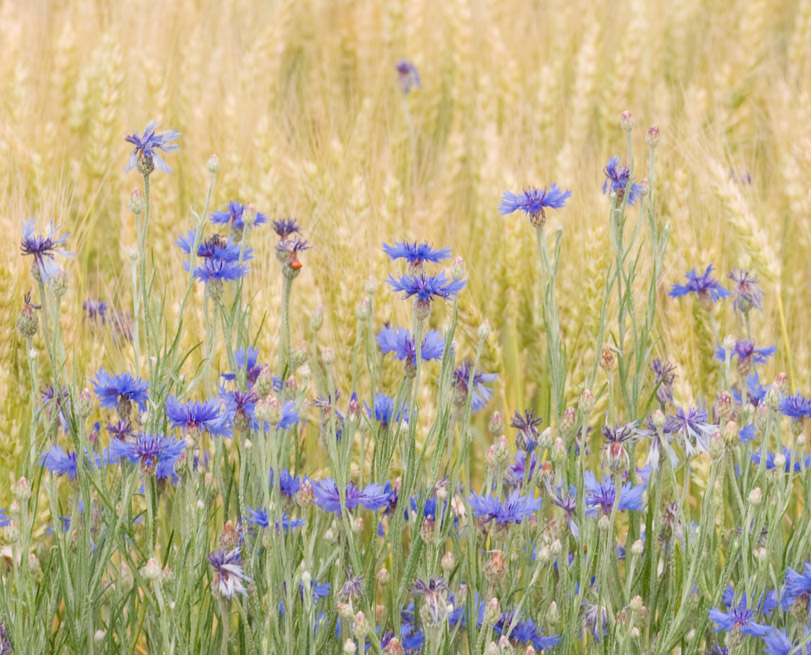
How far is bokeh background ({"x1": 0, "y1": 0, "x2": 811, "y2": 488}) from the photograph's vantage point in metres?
2.08

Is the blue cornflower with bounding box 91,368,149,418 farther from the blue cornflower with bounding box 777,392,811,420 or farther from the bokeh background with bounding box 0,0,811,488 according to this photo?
the blue cornflower with bounding box 777,392,811,420

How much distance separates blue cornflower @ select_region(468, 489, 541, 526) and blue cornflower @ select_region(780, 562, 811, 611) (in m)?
0.32

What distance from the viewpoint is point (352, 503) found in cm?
134

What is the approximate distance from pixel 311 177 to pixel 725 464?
4.41 feet

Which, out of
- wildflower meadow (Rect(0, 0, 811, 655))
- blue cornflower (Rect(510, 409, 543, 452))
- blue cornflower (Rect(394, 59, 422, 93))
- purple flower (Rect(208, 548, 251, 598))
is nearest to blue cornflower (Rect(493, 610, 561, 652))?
wildflower meadow (Rect(0, 0, 811, 655))

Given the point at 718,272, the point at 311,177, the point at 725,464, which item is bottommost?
the point at 725,464

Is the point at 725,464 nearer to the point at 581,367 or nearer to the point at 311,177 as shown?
the point at 581,367

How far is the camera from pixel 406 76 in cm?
334

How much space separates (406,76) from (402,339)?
204 centimetres

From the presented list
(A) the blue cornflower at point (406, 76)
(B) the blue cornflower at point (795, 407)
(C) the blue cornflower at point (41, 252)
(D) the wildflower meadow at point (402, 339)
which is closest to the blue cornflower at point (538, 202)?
(D) the wildflower meadow at point (402, 339)

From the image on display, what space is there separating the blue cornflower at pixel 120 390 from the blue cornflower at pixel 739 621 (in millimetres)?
782

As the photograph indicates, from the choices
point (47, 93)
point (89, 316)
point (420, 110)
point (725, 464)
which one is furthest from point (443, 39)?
point (725, 464)

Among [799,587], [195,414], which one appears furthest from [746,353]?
[195,414]

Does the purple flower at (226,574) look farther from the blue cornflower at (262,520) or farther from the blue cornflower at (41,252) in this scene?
the blue cornflower at (41,252)
